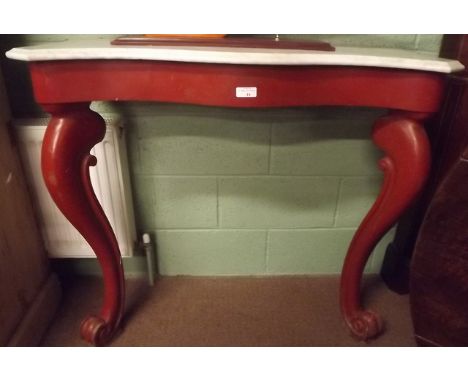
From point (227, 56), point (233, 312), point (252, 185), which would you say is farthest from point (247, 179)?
point (227, 56)

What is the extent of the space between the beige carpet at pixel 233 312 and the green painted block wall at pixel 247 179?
57 millimetres

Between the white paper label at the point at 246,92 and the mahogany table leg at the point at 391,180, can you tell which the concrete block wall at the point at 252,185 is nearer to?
the mahogany table leg at the point at 391,180

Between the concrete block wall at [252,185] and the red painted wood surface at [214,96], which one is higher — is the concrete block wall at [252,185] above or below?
below

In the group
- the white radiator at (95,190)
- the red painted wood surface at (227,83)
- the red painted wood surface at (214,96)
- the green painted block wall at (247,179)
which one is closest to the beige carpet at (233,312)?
the green painted block wall at (247,179)

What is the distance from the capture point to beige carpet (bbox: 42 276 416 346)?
0.95 metres

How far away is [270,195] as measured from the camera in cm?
105

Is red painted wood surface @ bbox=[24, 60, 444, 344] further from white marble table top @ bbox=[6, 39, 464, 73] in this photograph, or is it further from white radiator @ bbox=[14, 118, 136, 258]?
white radiator @ bbox=[14, 118, 136, 258]

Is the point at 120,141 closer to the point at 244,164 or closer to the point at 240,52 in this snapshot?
the point at 244,164

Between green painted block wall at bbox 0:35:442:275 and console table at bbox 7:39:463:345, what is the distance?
9.3 inches

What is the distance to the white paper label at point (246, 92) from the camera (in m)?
Result: 0.60

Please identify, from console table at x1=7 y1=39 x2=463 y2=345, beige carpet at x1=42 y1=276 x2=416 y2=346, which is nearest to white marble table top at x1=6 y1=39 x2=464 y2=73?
console table at x1=7 y1=39 x2=463 y2=345

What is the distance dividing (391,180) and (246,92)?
1.27ft

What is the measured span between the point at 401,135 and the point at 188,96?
435 mm

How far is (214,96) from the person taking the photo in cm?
61
